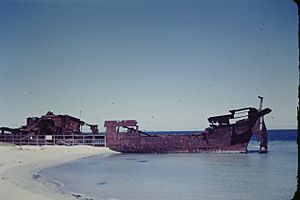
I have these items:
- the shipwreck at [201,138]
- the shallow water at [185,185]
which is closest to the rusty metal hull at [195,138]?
the shipwreck at [201,138]

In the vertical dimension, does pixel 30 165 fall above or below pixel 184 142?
below

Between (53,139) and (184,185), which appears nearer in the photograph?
(184,185)

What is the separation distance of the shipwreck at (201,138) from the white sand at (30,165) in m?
1.52

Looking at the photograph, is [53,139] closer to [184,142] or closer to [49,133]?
[49,133]

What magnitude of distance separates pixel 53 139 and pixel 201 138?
33.9 ft

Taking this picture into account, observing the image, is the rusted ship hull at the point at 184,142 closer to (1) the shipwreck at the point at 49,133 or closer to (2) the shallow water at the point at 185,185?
(1) the shipwreck at the point at 49,133

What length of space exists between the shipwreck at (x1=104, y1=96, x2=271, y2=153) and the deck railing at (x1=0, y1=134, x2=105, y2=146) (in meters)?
1.32

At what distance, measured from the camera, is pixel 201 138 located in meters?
25.9

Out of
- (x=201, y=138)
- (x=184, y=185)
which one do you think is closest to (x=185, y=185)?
(x=184, y=185)

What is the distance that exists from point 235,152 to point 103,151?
9.37 meters

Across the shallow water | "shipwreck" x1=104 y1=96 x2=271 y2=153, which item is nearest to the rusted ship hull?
"shipwreck" x1=104 y1=96 x2=271 y2=153

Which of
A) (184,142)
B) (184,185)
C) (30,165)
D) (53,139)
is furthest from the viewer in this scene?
(184,142)

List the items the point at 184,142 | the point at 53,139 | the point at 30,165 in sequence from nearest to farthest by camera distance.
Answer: the point at 30,165
the point at 53,139
the point at 184,142

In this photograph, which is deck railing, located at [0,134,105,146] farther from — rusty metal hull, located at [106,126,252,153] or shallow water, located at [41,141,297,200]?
shallow water, located at [41,141,297,200]
